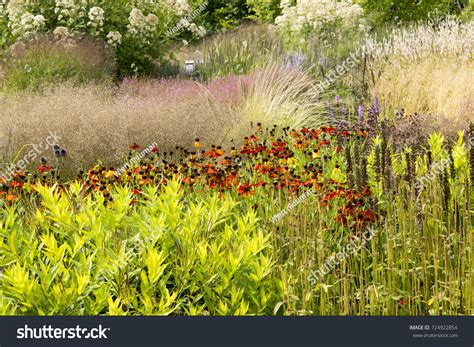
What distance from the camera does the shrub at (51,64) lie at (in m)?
10.5

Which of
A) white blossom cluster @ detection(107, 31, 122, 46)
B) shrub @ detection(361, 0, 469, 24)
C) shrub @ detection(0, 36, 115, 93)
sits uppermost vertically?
shrub @ detection(361, 0, 469, 24)

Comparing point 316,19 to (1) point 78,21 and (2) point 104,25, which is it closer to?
(2) point 104,25

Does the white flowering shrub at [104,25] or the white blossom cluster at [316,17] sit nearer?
the white flowering shrub at [104,25]

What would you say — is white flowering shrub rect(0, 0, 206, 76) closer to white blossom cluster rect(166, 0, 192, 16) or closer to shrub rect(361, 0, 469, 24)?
white blossom cluster rect(166, 0, 192, 16)

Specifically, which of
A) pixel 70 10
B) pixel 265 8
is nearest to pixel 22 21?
pixel 70 10

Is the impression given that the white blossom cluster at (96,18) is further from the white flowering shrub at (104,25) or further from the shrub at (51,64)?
the shrub at (51,64)

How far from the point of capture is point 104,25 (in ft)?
45.1

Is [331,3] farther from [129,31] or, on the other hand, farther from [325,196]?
[325,196]

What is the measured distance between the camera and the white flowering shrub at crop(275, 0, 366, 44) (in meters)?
14.3

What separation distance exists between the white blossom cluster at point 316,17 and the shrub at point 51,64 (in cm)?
427

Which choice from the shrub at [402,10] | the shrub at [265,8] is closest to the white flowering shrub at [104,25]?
the shrub at [402,10]

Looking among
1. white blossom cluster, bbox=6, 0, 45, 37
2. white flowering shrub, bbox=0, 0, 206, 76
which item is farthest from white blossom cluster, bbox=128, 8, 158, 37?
white blossom cluster, bbox=6, 0, 45, 37

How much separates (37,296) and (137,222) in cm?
83

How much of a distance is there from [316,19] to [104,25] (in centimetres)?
423
